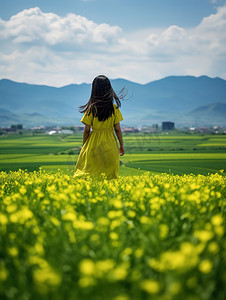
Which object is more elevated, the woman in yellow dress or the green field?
the woman in yellow dress

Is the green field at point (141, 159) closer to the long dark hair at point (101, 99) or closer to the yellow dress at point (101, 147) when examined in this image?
the yellow dress at point (101, 147)

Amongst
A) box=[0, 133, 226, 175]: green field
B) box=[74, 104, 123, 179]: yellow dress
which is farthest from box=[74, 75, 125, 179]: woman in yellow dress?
box=[0, 133, 226, 175]: green field

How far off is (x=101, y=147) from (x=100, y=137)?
24 cm

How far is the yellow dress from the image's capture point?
298 inches

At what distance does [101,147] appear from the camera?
7566 mm

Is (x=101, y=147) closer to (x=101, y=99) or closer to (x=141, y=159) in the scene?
(x=101, y=99)

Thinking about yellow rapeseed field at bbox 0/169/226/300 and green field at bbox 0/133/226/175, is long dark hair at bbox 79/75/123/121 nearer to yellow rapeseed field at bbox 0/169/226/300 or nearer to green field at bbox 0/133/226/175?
green field at bbox 0/133/226/175

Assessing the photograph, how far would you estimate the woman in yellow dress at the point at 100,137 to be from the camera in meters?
7.42

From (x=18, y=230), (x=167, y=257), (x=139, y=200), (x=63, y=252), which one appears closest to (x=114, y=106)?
(x=139, y=200)

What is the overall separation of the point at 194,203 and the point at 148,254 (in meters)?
1.79

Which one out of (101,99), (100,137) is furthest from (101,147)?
(101,99)

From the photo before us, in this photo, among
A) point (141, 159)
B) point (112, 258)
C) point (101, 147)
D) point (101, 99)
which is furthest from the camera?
point (141, 159)

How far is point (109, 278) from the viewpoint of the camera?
266 cm

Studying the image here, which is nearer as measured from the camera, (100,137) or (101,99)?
(101,99)
